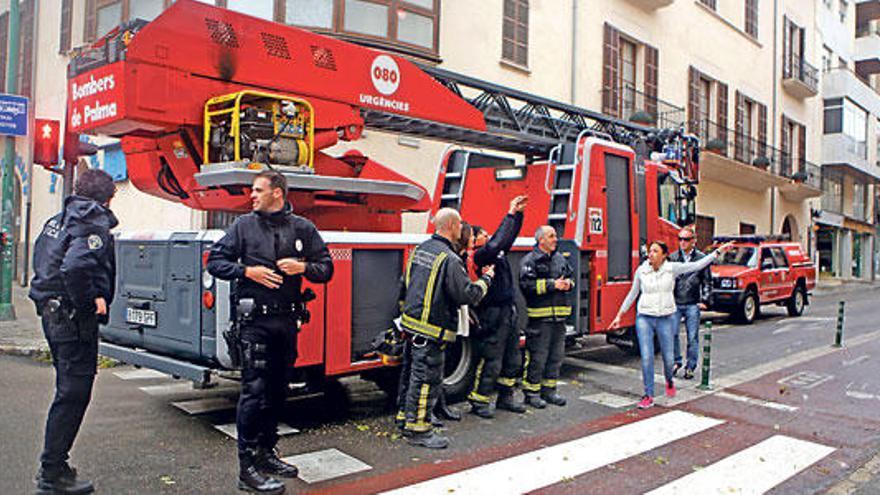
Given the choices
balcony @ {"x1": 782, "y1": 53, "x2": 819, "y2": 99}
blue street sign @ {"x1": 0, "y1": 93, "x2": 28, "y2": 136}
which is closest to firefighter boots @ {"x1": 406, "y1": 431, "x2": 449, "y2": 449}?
blue street sign @ {"x1": 0, "y1": 93, "x2": 28, "y2": 136}

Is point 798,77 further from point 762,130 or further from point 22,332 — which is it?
point 22,332

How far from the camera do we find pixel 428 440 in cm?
581

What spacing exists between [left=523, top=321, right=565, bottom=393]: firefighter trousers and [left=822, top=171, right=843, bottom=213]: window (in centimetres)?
3530

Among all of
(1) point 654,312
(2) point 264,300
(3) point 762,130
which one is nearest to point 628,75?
(3) point 762,130

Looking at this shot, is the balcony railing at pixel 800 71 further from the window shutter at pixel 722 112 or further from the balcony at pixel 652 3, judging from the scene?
the balcony at pixel 652 3

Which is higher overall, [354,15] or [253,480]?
[354,15]

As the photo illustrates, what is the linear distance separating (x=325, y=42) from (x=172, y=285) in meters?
2.72

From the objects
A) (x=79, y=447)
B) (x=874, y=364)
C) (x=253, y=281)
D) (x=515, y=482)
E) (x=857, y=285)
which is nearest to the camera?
(x=253, y=281)

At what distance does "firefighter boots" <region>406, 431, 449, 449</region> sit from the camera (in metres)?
5.78

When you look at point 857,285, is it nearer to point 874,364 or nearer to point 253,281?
point 874,364

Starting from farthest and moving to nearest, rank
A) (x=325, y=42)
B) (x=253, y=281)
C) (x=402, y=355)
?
1. (x=325, y=42)
2. (x=402, y=355)
3. (x=253, y=281)

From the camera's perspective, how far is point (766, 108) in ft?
102

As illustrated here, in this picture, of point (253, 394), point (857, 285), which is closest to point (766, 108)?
point (857, 285)

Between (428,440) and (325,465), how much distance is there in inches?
35.6
